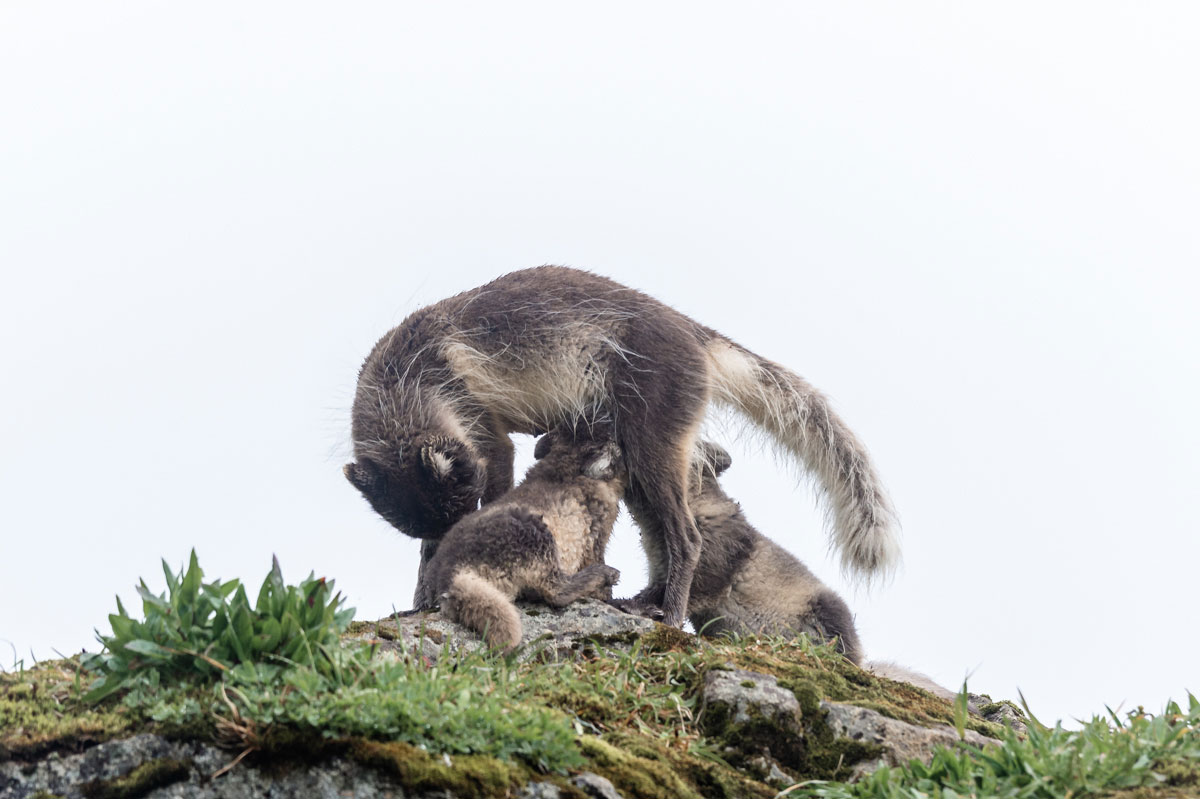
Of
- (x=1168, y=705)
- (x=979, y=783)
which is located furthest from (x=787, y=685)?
(x=1168, y=705)

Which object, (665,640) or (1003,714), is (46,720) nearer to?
(665,640)

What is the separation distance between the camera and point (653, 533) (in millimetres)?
6531

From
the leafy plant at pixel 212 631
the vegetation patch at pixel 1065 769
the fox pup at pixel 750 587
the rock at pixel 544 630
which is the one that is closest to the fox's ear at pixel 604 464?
the fox pup at pixel 750 587

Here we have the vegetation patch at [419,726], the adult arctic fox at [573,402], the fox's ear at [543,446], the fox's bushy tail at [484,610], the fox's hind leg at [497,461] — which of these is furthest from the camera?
the fox's hind leg at [497,461]

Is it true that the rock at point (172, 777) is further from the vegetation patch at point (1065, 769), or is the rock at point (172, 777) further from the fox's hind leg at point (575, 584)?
the fox's hind leg at point (575, 584)

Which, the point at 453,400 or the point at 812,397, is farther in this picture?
the point at 812,397

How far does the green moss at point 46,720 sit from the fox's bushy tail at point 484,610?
72.2 inches

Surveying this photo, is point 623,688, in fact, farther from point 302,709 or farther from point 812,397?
point 812,397

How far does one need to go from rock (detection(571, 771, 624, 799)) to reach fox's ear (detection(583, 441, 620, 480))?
11.0 feet

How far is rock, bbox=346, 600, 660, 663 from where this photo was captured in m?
4.69

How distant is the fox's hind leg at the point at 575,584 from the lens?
550 centimetres

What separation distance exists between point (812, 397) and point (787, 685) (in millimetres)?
3647

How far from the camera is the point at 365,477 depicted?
21.4ft

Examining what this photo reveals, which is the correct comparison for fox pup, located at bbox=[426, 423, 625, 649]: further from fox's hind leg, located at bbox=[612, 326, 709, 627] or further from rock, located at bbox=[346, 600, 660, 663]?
fox's hind leg, located at bbox=[612, 326, 709, 627]
